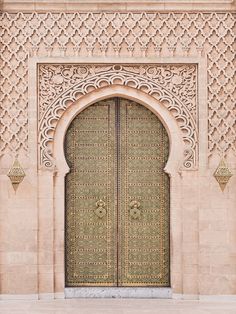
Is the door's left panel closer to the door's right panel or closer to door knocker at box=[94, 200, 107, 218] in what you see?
door knocker at box=[94, 200, 107, 218]

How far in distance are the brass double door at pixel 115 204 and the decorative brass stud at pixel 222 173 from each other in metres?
0.62

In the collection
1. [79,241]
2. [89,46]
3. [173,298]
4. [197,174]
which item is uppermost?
[89,46]

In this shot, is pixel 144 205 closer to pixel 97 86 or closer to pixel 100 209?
pixel 100 209

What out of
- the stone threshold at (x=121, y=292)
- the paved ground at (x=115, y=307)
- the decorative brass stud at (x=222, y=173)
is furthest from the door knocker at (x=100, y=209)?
the decorative brass stud at (x=222, y=173)

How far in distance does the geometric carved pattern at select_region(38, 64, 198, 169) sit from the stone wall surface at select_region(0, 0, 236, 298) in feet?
0.05

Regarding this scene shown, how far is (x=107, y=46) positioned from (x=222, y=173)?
191 cm

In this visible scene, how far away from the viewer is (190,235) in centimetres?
650

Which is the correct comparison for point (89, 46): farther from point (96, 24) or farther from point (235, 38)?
point (235, 38)

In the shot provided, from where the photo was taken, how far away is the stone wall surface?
21.1 feet

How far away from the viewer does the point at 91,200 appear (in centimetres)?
668

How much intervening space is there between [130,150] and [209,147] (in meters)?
0.91

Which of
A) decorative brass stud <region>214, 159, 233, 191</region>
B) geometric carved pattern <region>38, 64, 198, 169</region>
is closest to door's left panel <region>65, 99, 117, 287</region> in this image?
geometric carved pattern <region>38, 64, 198, 169</region>

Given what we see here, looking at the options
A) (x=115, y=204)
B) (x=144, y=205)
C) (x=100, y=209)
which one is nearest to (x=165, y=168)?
(x=144, y=205)

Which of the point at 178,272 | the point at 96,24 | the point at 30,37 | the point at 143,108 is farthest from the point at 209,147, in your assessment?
the point at 30,37
